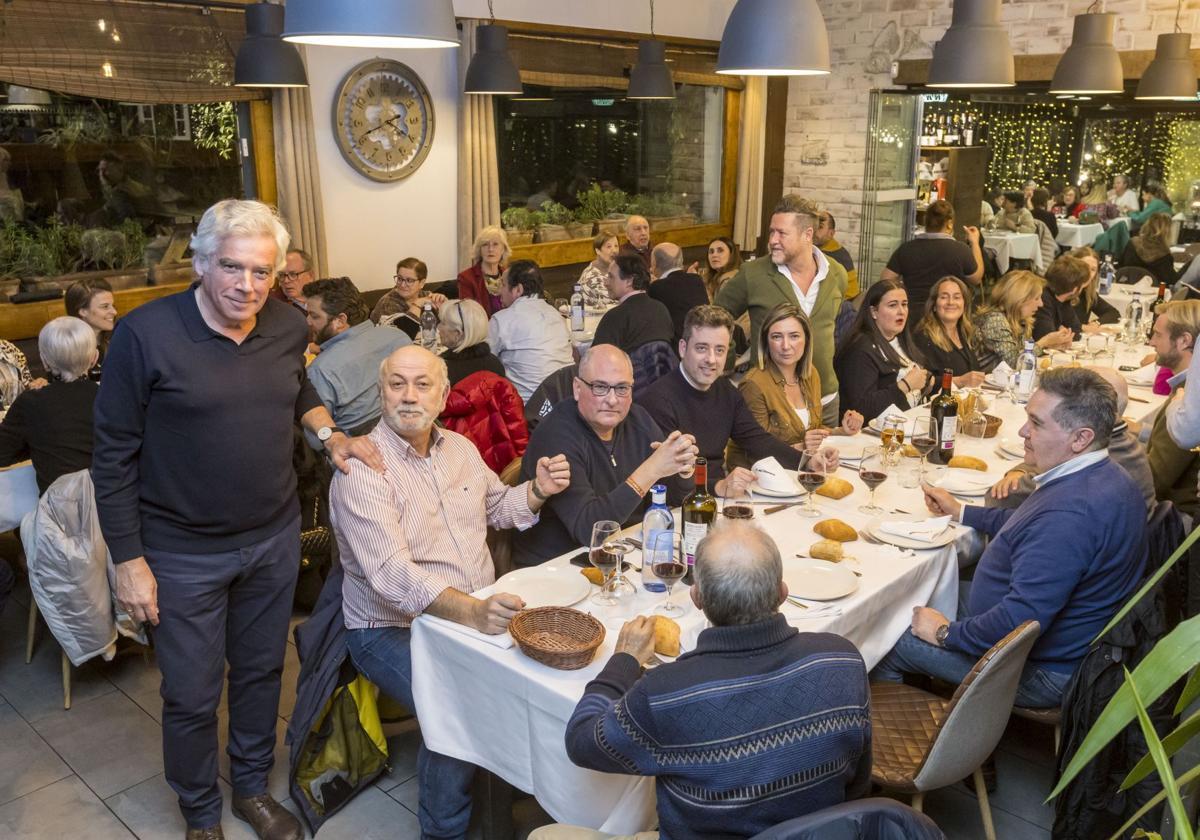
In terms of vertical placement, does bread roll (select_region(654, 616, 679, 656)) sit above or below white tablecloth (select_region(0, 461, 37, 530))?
above

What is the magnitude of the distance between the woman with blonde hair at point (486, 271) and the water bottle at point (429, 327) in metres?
0.67

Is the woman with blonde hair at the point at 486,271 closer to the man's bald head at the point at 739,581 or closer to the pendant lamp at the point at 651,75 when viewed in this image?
the pendant lamp at the point at 651,75

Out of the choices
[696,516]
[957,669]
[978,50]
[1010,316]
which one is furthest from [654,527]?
[1010,316]

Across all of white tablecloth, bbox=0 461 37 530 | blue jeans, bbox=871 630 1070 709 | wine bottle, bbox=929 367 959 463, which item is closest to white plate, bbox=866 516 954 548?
blue jeans, bbox=871 630 1070 709

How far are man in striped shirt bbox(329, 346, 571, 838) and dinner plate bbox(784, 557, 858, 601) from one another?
69 centimetres

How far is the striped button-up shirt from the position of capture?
2.64 metres

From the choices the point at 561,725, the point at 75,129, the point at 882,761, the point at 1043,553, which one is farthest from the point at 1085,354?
the point at 75,129

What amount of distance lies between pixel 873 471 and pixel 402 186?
5.04m

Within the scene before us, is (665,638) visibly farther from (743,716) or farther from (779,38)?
(779,38)

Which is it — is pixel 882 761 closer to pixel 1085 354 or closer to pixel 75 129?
pixel 1085 354

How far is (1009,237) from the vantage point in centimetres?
1054

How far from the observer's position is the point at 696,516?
9.55 ft

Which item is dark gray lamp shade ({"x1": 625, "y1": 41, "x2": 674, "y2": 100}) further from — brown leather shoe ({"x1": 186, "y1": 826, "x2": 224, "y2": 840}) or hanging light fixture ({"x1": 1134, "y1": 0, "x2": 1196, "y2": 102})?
brown leather shoe ({"x1": 186, "y1": 826, "x2": 224, "y2": 840})

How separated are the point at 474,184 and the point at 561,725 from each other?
19.4 feet
